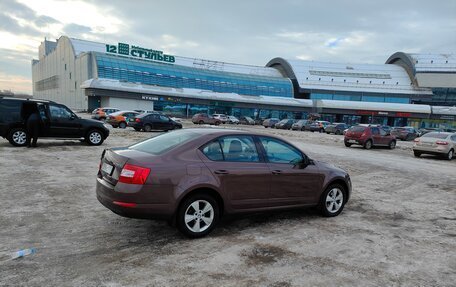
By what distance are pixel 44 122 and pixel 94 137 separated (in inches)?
86.6

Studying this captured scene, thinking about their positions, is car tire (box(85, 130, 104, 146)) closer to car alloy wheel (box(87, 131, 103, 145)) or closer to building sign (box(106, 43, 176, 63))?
car alloy wheel (box(87, 131, 103, 145))

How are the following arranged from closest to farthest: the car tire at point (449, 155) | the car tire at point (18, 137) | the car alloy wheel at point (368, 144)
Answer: the car tire at point (18, 137) < the car tire at point (449, 155) < the car alloy wheel at point (368, 144)

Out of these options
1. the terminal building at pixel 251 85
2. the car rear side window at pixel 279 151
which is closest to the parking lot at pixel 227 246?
the car rear side window at pixel 279 151

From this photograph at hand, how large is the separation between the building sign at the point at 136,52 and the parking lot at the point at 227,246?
6458cm

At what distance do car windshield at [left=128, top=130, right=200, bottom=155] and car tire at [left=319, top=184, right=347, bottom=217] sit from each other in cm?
265

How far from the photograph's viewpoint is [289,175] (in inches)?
230

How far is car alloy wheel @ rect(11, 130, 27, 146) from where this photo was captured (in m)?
13.7

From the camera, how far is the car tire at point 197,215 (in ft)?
16.1

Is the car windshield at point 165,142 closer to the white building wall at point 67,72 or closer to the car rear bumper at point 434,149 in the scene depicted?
the car rear bumper at point 434,149

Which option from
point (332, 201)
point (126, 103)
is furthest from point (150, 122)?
point (126, 103)

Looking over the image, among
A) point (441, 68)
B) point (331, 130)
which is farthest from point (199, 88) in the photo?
point (441, 68)

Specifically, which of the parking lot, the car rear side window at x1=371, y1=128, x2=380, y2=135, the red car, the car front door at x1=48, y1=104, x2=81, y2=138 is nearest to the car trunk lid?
the red car

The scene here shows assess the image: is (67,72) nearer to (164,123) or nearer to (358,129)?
(164,123)

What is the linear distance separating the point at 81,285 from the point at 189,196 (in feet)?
5.77
